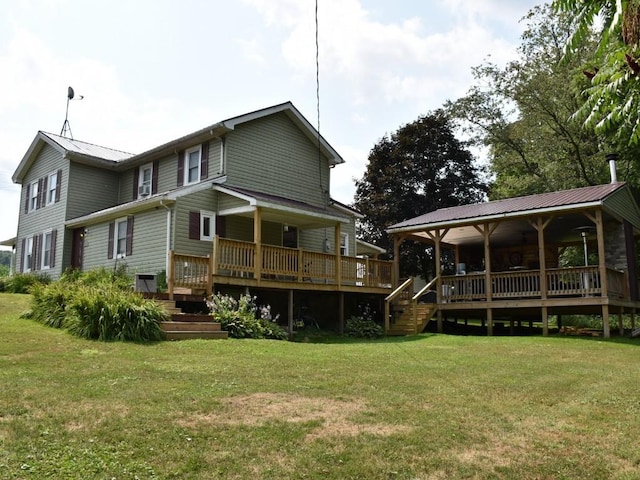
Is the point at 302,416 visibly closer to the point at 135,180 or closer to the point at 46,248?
the point at 135,180

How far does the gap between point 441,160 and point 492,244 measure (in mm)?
11998

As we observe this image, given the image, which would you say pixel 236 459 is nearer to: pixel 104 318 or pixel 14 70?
pixel 104 318

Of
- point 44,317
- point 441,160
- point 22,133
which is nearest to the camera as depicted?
point 44,317

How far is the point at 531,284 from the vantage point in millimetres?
18438

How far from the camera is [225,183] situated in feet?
65.5

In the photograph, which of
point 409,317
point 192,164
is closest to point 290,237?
point 192,164

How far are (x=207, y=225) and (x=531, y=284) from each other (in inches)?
407

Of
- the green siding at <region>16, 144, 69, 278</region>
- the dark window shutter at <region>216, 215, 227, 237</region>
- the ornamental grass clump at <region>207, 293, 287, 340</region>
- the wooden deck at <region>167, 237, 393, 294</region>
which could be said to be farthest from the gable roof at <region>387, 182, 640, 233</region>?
the green siding at <region>16, 144, 69, 278</region>

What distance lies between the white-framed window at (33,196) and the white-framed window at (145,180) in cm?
575

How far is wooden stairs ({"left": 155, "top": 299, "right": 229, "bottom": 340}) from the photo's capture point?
12920mm

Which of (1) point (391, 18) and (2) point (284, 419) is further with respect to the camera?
(1) point (391, 18)

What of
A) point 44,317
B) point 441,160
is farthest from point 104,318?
point 441,160

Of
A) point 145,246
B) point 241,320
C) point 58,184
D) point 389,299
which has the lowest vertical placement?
point 241,320

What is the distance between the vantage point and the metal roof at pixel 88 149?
2390 centimetres
